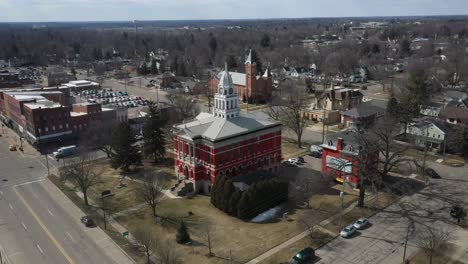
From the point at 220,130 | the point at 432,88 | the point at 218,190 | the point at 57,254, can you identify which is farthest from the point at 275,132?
the point at 432,88

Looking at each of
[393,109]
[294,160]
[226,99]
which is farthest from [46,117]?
[393,109]

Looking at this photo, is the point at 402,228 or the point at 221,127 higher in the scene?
the point at 221,127

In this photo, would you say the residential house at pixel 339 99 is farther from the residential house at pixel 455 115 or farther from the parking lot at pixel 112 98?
the parking lot at pixel 112 98

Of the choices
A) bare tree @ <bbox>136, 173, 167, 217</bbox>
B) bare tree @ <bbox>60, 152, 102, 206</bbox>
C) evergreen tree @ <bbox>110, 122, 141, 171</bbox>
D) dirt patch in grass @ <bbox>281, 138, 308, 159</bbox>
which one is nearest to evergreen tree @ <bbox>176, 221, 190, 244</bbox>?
bare tree @ <bbox>136, 173, 167, 217</bbox>

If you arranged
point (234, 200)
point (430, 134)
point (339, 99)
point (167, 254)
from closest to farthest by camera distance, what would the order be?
point (167, 254) → point (234, 200) → point (430, 134) → point (339, 99)

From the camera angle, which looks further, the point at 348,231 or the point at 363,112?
the point at 363,112

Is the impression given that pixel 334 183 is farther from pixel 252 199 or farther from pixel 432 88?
pixel 432 88

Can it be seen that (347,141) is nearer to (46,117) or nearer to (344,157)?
(344,157)
